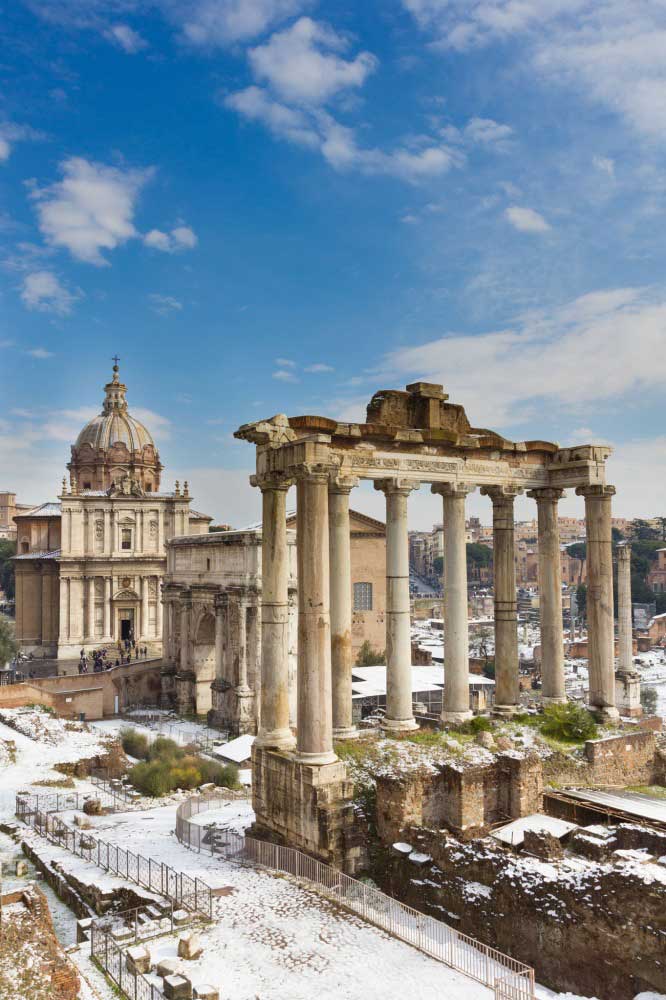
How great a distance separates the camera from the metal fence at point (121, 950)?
9.89m

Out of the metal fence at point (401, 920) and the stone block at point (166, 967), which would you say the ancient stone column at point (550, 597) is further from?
the stone block at point (166, 967)

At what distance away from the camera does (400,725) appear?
16609 millimetres

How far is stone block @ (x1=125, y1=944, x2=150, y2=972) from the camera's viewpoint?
33.4ft

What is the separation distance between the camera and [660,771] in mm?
17219

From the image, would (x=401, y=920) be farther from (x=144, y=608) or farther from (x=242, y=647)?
(x=144, y=608)

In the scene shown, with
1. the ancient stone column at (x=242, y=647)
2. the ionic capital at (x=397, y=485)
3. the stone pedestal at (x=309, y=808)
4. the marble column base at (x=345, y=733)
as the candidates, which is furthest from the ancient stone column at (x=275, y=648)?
the ancient stone column at (x=242, y=647)

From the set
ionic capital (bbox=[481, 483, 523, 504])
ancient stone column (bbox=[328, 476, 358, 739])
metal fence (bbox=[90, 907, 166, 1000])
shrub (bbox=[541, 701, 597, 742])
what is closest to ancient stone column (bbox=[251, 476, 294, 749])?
ancient stone column (bbox=[328, 476, 358, 739])

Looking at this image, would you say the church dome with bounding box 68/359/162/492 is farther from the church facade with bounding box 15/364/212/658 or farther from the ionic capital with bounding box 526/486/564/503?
the ionic capital with bounding box 526/486/564/503

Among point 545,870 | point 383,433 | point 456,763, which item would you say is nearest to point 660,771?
point 456,763

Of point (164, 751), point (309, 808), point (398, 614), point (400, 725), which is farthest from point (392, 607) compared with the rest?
point (164, 751)

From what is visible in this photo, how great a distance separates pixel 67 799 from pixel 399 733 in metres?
10.5

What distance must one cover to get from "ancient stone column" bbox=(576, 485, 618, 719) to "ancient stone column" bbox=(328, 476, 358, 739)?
6.13 metres

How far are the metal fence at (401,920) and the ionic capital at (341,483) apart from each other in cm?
683

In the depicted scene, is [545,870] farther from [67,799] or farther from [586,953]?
[67,799]
